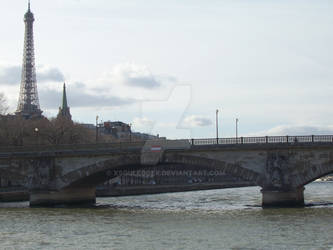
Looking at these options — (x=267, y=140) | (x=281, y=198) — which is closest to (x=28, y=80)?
(x=267, y=140)

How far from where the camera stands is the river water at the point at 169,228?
119 feet

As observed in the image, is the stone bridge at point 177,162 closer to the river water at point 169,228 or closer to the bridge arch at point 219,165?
the bridge arch at point 219,165

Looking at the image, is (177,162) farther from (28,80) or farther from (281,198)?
(28,80)

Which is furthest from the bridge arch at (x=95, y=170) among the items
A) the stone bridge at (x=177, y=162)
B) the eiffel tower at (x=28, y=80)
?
the eiffel tower at (x=28, y=80)

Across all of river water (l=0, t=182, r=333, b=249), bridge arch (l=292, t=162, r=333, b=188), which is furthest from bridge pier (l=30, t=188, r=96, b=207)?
bridge arch (l=292, t=162, r=333, b=188)

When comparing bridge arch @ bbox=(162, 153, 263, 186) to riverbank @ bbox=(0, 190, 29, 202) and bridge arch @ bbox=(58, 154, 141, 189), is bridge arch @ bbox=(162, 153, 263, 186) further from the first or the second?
riverbank @ bbox=(0, 190, 29, 202)

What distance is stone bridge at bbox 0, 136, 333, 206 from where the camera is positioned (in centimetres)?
5738

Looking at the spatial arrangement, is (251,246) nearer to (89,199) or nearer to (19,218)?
(19,218)

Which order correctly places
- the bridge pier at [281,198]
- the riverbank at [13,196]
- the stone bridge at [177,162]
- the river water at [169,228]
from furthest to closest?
the riverbank at [13,196]
the stone bridge at [177,162]
the bridge pier at [281,198]
the river water at [169,228]

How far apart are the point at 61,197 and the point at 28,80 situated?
9287cm

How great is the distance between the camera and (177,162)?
62219mm

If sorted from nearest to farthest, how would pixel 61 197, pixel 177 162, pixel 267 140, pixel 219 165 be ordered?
pixel 267 140
pixel 219 165
pixel 177 162
pixel 61 197

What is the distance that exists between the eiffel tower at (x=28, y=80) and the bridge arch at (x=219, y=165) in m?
91.7

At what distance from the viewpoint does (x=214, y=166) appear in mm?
60500
